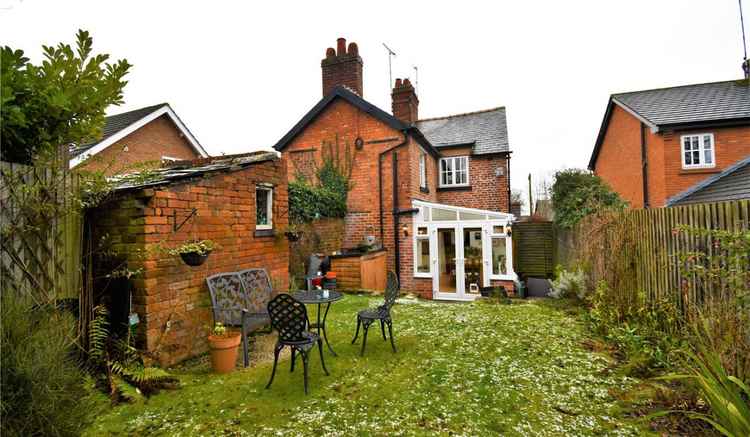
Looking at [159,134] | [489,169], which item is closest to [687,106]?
[489,169]

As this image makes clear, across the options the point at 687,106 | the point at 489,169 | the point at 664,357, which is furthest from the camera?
the point at 489,169

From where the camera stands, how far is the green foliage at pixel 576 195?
1098cm

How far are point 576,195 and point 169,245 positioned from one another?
11727mm

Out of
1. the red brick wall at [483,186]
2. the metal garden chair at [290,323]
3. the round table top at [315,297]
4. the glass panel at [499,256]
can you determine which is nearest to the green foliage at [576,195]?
the red brick wall at [483,186]

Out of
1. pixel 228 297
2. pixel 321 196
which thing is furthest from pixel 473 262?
pixel 228 297

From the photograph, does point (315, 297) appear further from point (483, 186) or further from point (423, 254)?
point (483, 186)

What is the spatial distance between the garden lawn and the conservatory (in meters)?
4.97

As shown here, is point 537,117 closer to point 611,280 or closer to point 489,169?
point 489,169

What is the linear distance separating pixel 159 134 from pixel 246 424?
1730 cm

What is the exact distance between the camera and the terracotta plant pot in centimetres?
414

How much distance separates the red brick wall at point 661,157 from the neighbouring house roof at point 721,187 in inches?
19.3

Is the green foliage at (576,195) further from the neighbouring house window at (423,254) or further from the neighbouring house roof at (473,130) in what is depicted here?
the neighbouring house window at (423,254)

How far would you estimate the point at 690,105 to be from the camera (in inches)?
526

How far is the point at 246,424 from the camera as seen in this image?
3.04 metres
